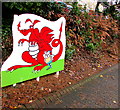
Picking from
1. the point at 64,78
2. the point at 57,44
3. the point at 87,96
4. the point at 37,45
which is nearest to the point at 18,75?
the point at 37,45

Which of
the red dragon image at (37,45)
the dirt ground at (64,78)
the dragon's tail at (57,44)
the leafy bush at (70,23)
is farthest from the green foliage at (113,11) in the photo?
the red dragon image at (37,45)

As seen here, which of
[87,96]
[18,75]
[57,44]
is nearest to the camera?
[18,75]

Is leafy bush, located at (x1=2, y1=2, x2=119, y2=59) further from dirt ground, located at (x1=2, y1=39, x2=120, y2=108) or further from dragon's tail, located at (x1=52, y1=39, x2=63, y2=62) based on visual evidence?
dragon's tail, located at (x1=52, y1=39, x2=63, y2=62)

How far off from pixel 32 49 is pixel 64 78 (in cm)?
135

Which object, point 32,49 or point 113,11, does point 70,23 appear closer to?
point 32,49

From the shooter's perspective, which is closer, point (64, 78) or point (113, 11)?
point (64, 78)

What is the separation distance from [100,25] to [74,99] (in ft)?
14.7

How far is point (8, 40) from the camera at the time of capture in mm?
Result: 4539

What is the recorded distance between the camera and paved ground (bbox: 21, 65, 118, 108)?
2.95 m

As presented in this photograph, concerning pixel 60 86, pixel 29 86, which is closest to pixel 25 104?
pixel 29 86

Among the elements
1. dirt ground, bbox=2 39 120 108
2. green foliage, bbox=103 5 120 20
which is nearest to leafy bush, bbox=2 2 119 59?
dirt ground, bbox=2 39 120 108

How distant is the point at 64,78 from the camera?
3920 millimetres

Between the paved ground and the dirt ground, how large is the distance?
175 millimetres

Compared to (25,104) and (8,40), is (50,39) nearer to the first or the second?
(25,104)
